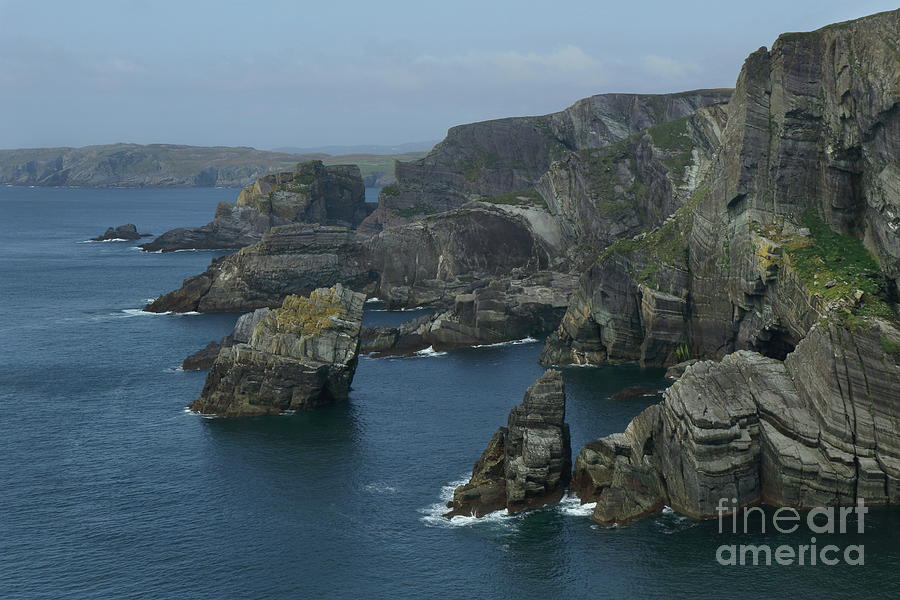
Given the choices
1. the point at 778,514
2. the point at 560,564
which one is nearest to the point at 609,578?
the point at 560,564

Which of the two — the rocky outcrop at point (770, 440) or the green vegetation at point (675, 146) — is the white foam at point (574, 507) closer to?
the rocky outcrop at point (770, 440)

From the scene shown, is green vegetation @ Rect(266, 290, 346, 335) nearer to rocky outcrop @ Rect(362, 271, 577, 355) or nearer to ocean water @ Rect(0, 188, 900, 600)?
ocean water @ Rect(0, 188, 900, 600)

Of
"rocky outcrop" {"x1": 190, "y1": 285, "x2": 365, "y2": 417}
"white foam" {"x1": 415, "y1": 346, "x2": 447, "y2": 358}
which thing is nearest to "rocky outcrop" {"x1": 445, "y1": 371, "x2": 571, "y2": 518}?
"rocky outcrop" {"x1": 190, "y1": 285, "x2": 365, "y2": 417}

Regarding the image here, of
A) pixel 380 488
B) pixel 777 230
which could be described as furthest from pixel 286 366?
pixel 777 230

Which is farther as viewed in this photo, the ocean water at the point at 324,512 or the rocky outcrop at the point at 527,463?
the rocky outcrop at the point at 527,463

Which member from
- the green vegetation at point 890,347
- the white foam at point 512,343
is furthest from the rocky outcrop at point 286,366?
the green vegetation at point 890,347

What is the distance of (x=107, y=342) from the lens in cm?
16675

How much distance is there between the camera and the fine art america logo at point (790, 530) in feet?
256

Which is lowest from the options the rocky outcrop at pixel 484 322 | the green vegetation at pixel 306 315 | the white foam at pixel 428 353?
the white foam at pixel 428 353

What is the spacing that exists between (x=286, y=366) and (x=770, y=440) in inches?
2303

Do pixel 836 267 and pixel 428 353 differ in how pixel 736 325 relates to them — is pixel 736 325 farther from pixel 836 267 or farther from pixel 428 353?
pixel 428 353

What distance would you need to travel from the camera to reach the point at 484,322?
16275cm

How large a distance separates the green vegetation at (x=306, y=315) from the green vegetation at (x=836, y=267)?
5245cm

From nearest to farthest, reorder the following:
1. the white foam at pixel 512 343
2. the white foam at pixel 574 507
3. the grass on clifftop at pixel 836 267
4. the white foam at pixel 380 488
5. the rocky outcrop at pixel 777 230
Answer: the white foam at pixel 574 507 < the white foam at pixel 380 488 < the grass on clifftop at pixel 836 267 < the rocky outcrop at pixel 777 230 < the white foam at pixel 512 343
